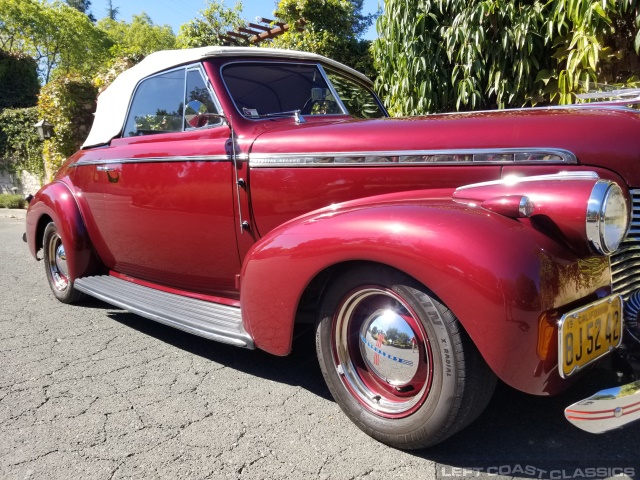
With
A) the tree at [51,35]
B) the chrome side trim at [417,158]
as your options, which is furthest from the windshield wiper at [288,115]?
the tree at [51,35]

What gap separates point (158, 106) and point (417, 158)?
6.66ft

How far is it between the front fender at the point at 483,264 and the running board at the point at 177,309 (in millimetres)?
730

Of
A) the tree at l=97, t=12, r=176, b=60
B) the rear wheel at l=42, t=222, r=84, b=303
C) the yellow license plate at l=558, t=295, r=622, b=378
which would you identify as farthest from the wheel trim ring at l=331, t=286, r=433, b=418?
the tree at l=97, t=12, r=176, b=60

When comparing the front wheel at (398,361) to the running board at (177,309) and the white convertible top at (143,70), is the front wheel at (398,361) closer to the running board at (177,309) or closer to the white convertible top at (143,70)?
the running board at (177,309)

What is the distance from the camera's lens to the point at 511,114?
2.32 m

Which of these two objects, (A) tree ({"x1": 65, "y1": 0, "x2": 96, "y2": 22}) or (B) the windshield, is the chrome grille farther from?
(A) tree ({"x1": 65, "y1": 0, "x2": 96, "y2": 22})

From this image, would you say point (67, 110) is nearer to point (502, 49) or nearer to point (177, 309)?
point (502, 49)

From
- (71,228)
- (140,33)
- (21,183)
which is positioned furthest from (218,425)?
(140,33)

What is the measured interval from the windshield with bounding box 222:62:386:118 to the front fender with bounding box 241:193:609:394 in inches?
49.6

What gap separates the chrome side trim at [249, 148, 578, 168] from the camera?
78.4 inches

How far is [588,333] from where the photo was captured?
178cm

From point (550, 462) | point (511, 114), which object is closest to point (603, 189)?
Result: point (511, 114)

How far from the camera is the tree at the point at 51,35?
2858 centimetres

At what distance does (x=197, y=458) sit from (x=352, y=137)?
4.91ft
